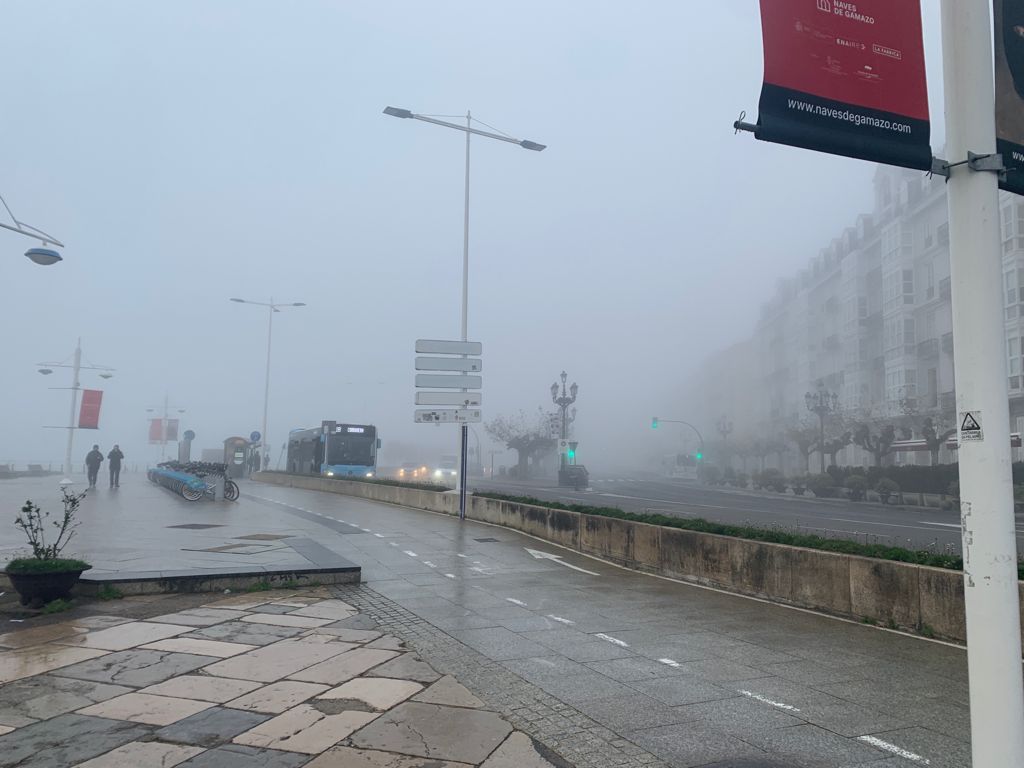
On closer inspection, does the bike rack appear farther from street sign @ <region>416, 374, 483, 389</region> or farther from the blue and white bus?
street sign @ <region>416, 374, 483, 389</region>

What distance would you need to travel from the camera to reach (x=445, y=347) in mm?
19812

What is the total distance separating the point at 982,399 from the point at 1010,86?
70.8 inches

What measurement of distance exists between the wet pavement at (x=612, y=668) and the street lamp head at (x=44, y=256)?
15.6m

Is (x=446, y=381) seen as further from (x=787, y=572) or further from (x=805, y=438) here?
(x=805, y=438)

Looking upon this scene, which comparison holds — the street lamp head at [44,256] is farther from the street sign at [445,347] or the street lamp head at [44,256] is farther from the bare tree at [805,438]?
the bare tree at [805,438]

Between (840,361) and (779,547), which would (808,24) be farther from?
(840,361)

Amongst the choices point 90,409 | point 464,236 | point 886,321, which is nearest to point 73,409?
point 90,409

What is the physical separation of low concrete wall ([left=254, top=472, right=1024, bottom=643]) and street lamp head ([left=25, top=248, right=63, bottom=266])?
15587 mm

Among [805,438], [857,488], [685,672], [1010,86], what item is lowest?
[685,672]

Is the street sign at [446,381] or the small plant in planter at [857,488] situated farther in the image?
the small plant in planter at [857,488]

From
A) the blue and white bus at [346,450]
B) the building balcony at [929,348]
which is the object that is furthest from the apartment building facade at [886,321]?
the blue and white bus at [346,450]

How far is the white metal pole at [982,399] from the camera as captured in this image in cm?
281

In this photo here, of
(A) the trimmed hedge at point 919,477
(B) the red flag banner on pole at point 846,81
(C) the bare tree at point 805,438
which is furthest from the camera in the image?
(C) the bare tree at point 805,438

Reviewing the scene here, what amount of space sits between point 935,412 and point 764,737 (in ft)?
165
